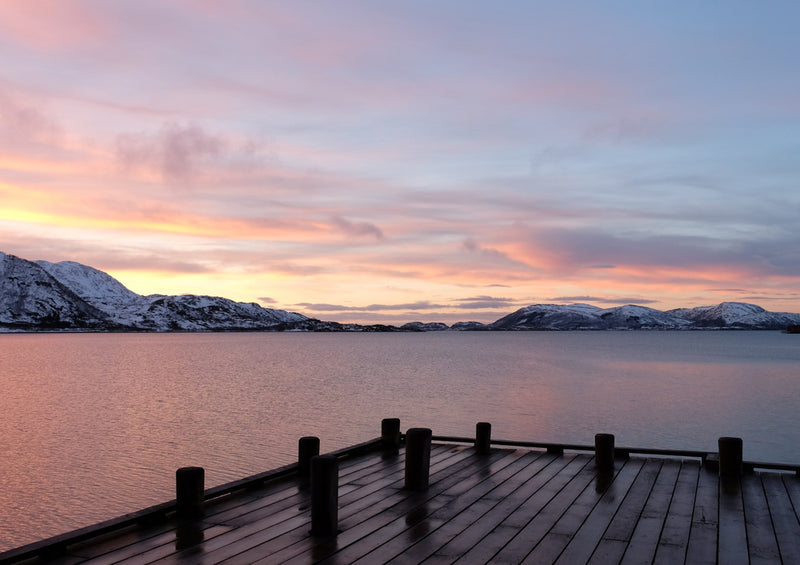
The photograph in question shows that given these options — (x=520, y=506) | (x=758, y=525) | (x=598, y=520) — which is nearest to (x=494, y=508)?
(x=520, y=506)

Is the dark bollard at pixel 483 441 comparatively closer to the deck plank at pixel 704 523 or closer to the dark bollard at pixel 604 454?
the dark bollard at pixel 604 454

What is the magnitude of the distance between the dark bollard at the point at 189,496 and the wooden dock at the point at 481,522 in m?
0.17

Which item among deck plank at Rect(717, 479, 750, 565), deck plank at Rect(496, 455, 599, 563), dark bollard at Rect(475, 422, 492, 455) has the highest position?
dark bollard at Rect(475, 422, 492, 455)

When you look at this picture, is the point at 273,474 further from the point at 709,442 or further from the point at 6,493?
the point at 709,442

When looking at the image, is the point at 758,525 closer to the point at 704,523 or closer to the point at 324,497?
the point at 704,523

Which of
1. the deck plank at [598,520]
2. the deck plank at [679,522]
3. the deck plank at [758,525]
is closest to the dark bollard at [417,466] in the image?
the deck plank at [598,520]

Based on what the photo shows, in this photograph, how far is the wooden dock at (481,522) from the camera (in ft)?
25.8

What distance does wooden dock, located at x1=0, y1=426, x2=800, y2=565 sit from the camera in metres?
7.85

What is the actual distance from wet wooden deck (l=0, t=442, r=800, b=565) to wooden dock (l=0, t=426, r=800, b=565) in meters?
0.02

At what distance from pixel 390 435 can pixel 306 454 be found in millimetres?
3437

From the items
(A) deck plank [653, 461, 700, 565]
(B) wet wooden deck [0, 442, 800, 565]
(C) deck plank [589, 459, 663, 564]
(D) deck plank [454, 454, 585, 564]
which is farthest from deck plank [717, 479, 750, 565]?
(D) deck plank [454, 454, 585, 564]

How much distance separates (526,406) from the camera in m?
47.0

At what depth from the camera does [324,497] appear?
855 cm

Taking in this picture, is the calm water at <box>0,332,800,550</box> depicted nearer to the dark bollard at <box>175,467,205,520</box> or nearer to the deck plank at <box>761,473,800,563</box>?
the dark bollard at <box>175,467,205,520</box>
